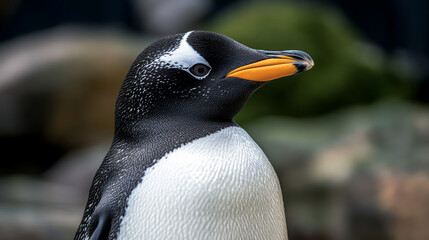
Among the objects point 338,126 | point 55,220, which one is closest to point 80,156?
point 55,220

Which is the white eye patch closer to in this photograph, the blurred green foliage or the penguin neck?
the penguin neck

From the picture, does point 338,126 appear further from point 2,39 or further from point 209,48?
point 2,39

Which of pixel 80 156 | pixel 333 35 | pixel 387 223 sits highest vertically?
pixel 333 35

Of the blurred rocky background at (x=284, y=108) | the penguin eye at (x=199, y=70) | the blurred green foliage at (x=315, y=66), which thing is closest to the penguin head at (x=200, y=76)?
the penguin eye at (x=199, y=70)

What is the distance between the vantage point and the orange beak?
1.24m

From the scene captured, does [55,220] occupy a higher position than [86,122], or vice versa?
[86,122]

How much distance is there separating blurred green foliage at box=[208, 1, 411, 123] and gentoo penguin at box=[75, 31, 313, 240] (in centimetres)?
346

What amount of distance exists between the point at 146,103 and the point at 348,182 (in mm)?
1996

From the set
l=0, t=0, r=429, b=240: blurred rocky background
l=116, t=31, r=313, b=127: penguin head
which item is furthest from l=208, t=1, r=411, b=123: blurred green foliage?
l=116, t=31, r=313, b=127: penguin head

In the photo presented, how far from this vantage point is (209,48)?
1276 millimetres

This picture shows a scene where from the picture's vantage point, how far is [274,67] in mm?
1247

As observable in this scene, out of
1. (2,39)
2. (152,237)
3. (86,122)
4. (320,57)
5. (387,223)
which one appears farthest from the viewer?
(2,39)

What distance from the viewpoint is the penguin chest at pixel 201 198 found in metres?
1.18

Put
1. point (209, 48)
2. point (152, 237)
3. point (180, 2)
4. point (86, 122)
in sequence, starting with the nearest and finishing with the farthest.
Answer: point (152, 237)
point (209, 48)
point (86, 122)
point (180, 2)
